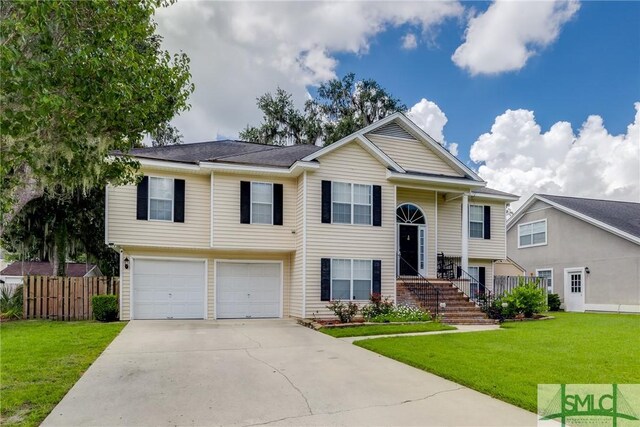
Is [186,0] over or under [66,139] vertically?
over

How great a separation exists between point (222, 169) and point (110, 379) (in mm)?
8695

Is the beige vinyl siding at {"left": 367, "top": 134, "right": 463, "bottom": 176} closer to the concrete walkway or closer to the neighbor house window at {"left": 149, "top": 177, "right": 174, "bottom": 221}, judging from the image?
the concrete walkway

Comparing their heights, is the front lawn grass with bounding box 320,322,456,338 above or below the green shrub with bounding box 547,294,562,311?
above

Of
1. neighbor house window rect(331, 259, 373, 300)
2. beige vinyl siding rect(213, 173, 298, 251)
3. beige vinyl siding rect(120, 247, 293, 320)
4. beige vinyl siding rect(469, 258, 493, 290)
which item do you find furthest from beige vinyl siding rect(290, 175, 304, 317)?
beige vinyl siding rect(469, 258, 493, 290)

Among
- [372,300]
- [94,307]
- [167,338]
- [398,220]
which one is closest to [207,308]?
[94,307]

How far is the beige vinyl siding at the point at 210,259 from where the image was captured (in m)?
14.0

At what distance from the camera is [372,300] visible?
13805mm

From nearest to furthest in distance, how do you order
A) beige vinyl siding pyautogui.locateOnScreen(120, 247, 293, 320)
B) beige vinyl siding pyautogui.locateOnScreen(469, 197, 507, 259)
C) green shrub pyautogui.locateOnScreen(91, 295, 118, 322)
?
1. green shrub pyautogui.locateOnScreen(91, 295, 118, 322)
2. beige vinyl siding pyautogui.locateOnScreen(120, 247, 293, 320)
3. beige vinyl siding pyautogui.locateOnScreen(469, 197, 507, 259)

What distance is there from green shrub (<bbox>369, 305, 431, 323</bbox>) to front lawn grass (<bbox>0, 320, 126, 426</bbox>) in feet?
24.5

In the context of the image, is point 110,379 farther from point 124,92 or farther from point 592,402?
point 592,402

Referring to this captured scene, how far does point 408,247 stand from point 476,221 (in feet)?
12.6

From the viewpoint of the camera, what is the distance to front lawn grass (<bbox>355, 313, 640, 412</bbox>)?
593 centimetres

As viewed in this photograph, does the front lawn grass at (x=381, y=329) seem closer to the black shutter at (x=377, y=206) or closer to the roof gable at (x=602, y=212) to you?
the black shutter at (x=377, y=206)

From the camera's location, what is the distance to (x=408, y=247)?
1644 cm
